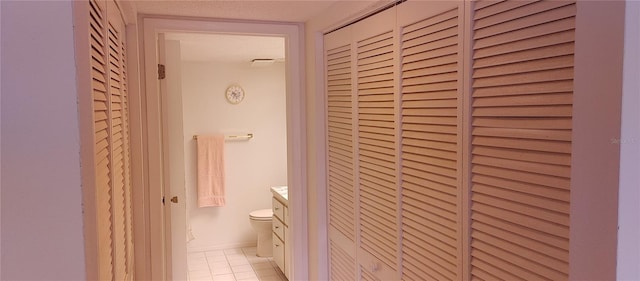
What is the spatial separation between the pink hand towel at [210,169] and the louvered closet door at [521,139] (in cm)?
→ 374

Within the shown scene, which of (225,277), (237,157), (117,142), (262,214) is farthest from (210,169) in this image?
(117,142)

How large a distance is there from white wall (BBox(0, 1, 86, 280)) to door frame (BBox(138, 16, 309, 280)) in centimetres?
155

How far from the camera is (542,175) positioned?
1.09m

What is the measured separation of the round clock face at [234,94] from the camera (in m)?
4.85

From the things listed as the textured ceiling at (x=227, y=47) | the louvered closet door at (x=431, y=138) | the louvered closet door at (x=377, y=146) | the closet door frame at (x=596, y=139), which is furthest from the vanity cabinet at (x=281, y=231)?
the closet door frame at (x=596, y=139)

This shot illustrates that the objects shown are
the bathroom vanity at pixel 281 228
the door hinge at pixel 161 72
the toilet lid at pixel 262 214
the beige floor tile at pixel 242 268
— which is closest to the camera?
the door hinge at pixel 161 72

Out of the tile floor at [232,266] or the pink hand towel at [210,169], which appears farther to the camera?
the pink hand towel at [210,169]

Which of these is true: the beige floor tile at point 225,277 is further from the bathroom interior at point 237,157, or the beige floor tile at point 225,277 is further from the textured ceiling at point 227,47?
the textured ceiling at point 227,47

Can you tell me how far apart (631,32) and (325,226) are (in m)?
1.93

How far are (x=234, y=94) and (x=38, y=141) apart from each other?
13.7 feet

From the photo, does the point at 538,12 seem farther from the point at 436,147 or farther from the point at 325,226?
the point at 325,226

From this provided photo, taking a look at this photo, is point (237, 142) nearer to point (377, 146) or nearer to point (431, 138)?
point (377, 146)

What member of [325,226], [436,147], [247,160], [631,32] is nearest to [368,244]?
[325,226]

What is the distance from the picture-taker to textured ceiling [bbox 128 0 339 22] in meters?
2.13
